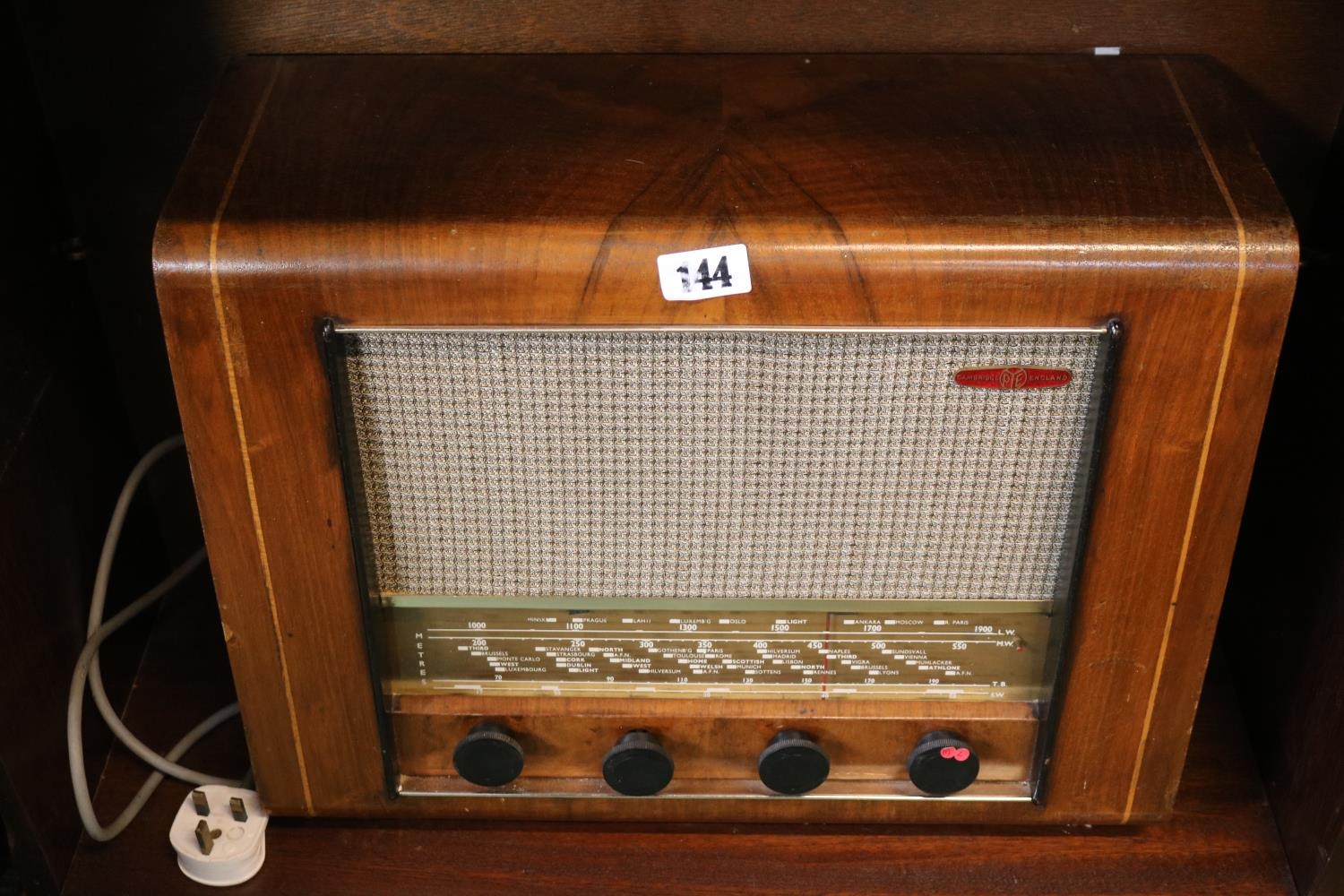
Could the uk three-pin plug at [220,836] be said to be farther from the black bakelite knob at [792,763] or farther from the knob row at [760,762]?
the black bakelite knob at [792,763]

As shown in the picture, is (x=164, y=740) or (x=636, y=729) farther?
(x=164, y=740)

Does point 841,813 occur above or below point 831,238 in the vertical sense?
below

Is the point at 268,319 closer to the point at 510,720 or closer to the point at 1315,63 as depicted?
the point at 510,720

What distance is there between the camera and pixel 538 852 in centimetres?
105

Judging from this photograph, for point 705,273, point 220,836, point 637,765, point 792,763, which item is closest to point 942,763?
point 792,763

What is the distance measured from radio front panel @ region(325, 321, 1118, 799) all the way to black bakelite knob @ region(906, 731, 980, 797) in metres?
0.01

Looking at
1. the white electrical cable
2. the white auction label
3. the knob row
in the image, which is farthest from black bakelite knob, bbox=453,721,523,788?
the white auction label

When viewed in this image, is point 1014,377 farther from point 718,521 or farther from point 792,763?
point 792,763

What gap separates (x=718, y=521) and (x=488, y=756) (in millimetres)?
229

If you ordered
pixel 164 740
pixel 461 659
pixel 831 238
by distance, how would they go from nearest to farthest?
pixel 831 238 → pixel 461 659 → pixel 164 740

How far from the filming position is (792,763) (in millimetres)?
978

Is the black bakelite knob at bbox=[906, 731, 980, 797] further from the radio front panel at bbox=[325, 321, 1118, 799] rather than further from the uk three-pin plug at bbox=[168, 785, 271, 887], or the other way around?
the uk three-pin plug at bbox=[168, 785, 271, 887]

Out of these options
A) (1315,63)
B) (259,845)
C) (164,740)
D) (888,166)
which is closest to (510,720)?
(259,845)

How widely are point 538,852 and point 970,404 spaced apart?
451 millimetres
